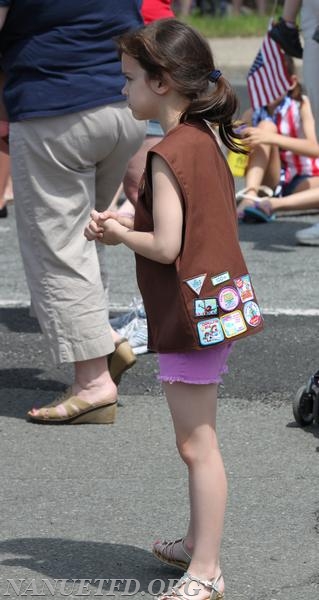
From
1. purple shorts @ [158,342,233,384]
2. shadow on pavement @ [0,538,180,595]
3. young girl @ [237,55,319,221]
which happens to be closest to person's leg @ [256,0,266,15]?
young girl @ [237,55,319,221]

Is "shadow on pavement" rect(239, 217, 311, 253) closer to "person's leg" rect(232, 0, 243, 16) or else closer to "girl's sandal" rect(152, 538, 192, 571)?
"girl's sandal" rect(152, 538, 192, 571)

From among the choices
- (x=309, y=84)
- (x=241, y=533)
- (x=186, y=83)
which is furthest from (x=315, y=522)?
(x=309, y=84)

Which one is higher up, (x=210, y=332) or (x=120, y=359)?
(x=210, y=332)

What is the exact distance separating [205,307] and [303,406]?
5.23 ft

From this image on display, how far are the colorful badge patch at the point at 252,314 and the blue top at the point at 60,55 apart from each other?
5.28 ft

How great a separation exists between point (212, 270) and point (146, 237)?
0.19m

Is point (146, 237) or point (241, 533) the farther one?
point (241, 533)

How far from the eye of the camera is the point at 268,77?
9.15 m

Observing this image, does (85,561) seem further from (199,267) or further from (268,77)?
(268,77)

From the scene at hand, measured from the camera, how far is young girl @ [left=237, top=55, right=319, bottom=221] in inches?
359

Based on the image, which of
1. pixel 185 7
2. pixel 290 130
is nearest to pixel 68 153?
pixel 290 130

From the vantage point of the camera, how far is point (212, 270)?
3420mm

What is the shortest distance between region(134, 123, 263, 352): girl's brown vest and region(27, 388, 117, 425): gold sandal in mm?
1586

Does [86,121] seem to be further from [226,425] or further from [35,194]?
[226,425]
